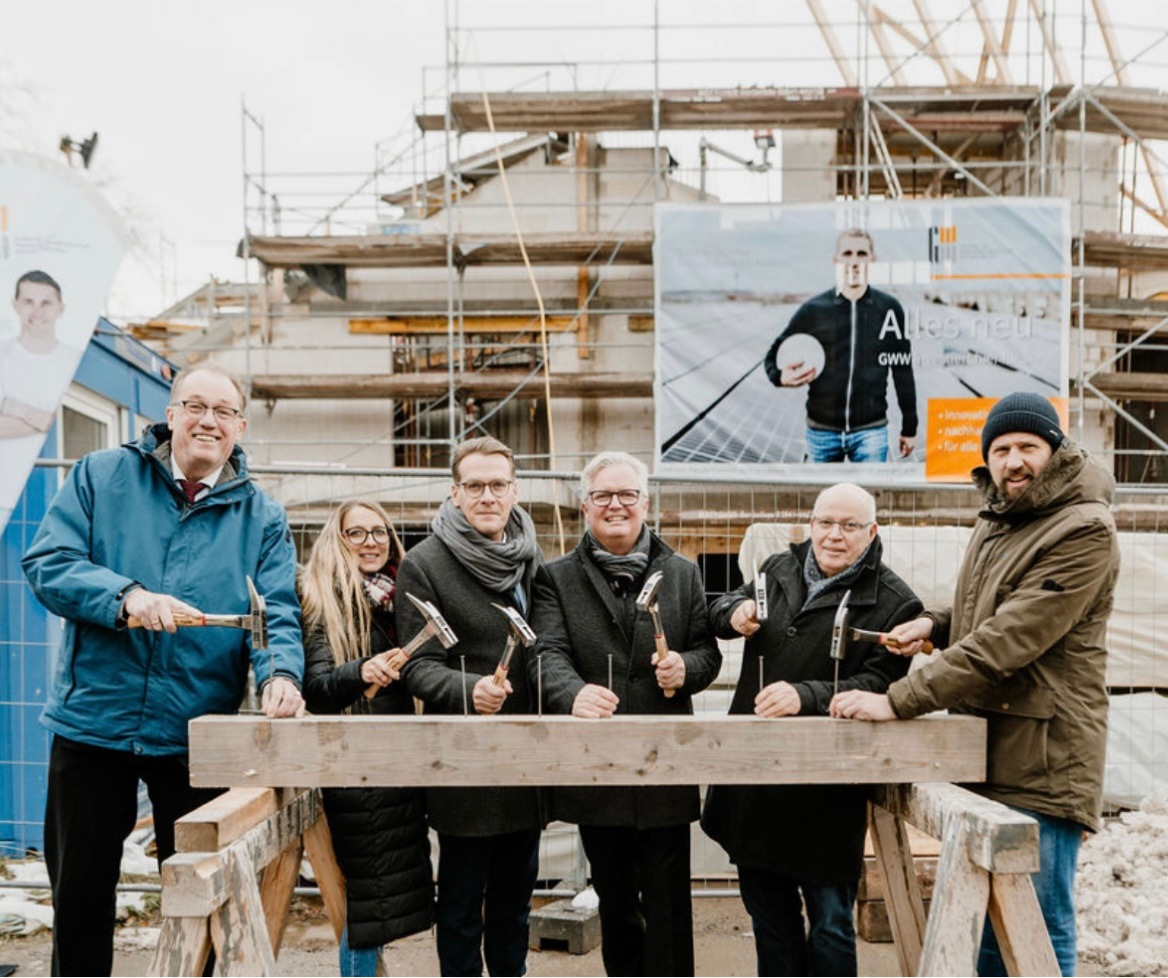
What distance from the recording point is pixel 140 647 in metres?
2.74

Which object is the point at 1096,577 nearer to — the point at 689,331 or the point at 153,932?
the point at 153,932

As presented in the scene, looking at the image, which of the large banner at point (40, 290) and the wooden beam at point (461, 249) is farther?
the wooden beam at point (461, 249)

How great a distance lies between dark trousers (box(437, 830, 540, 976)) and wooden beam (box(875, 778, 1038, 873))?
3.80 feet

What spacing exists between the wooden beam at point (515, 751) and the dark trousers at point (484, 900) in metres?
0.47

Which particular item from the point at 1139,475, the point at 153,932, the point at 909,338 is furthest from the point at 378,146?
the point at 153,932

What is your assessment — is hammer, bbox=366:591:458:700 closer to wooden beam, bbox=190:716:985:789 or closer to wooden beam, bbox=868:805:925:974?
wooden beam, bbox=190:716:985:789

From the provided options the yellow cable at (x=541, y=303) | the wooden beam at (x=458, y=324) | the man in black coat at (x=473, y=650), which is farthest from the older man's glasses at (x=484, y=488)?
the wooden beam at (x=458, y=324)

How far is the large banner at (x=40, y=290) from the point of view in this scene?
4.53m

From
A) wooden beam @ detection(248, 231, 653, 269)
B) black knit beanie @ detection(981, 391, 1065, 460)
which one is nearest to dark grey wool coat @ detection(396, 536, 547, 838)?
black knit beanie @ detection(981, 391, 1065, 460)

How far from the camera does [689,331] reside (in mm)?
11945

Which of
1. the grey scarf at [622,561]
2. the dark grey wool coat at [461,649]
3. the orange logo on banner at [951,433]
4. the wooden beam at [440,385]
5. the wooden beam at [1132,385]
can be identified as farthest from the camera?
the wooden beam at [440,385]

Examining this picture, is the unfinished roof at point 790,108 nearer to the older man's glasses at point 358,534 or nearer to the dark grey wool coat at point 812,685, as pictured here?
the older man's glasses at point 358,534

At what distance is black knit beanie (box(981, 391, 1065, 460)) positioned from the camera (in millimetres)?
2633

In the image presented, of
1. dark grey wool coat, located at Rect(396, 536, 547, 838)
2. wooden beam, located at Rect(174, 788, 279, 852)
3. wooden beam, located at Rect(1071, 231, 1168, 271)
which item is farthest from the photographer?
wooden beam, located at Rect(1071, 231, 1168, 271)
